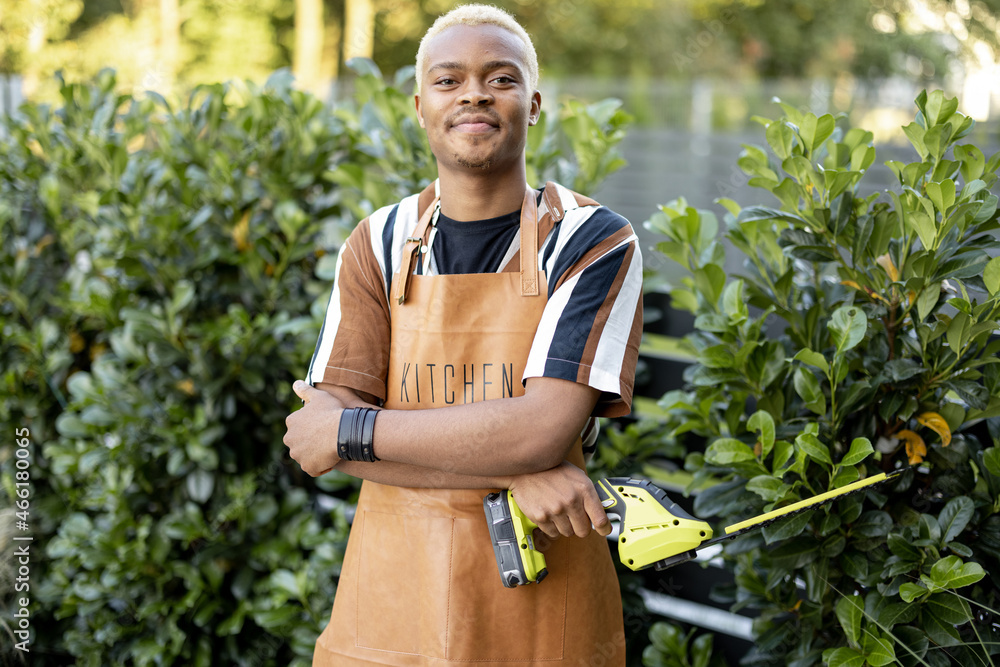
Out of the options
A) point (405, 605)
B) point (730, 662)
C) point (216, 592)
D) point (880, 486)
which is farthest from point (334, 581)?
point (880, 486)

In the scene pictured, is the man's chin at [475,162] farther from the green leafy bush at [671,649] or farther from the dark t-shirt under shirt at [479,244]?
the green leafy bush at [671,649]

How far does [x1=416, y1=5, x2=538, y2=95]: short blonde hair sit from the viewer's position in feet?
4.74

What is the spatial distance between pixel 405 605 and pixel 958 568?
3.33ft

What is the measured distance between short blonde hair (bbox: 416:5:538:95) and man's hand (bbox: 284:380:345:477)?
63cm

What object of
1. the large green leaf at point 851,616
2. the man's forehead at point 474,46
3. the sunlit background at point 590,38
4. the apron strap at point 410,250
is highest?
the sunlit background at point 590,38

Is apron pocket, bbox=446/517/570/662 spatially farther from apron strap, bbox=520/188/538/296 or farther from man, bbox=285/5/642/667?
apron strap, bbox=520/188/538/296

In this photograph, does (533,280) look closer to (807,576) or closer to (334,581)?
(807,576)

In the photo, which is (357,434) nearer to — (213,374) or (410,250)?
(410,250)

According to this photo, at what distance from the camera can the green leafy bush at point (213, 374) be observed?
253cm

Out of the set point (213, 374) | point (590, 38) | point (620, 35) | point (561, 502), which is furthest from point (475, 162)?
point (620, 35)

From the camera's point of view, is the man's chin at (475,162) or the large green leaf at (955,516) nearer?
the man's chin at (475,162)

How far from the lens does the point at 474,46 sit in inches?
55.6

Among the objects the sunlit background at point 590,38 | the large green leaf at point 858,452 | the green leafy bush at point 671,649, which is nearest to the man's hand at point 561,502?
the large green leaf at point 858,452

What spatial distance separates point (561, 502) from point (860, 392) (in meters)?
0.73
